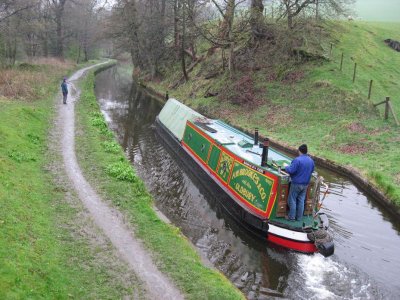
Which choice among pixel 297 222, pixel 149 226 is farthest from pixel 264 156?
pixel 149 226

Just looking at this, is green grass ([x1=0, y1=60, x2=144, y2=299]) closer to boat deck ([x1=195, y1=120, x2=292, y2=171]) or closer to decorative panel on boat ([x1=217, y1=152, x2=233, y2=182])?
decorative panel on boat ([x1=217, y1=152, x2=233, y2=182])

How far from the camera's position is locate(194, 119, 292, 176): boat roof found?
41.0ft

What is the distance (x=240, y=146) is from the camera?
1398cm

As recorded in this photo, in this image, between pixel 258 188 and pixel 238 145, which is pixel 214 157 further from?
pixel 258 188

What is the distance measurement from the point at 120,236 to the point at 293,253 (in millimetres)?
4432

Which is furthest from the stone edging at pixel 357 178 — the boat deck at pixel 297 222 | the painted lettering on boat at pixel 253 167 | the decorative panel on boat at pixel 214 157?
the decorative panel on boat at pixel 214 157

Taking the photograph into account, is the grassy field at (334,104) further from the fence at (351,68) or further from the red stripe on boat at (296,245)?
the red stripe on boat at (296,245)

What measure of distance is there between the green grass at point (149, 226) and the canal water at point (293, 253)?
964 millimetres

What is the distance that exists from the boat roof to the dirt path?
4.26 metres

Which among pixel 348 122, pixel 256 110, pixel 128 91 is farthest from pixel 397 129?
pixel 128 91

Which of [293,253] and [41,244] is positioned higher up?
[41,244]

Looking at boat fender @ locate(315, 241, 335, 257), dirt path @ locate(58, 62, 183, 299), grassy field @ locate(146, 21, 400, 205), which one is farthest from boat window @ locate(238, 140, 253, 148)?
dirt path @ locate(58, 62, 183, 299)

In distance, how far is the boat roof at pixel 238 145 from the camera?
41.0ft

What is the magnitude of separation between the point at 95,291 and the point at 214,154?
26.5 ft
